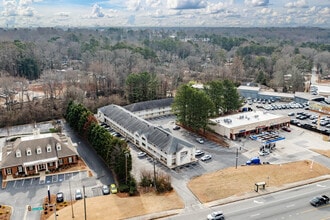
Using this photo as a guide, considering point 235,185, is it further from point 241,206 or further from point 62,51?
point 62,51

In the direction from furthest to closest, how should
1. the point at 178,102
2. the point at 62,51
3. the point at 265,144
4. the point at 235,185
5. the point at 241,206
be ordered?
the point at 62,51
the point at 178,102
the point at 265,144
the point at 235,185
the point at 241,206

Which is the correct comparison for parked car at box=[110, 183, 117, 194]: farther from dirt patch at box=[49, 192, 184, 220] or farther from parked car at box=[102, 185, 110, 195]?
dirt patch at box=[49, 192, 184, 220]

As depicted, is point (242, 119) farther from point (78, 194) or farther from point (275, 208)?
point (78, 194)

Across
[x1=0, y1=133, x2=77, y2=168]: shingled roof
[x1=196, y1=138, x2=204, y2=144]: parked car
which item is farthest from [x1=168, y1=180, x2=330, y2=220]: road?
[x1=0, y1=133, x2=77, y2=168]: shingled roof

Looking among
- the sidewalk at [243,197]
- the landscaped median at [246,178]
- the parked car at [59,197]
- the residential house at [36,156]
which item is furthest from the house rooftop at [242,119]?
the parked car at [59,197]

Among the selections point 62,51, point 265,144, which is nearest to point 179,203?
point 265,144

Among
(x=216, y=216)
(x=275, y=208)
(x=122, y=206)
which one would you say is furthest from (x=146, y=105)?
(x=275, y=208)
